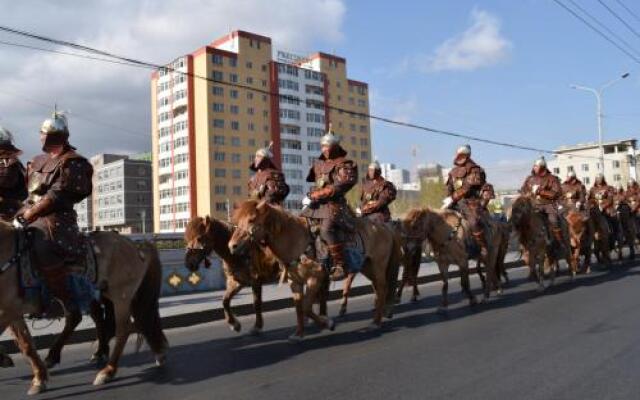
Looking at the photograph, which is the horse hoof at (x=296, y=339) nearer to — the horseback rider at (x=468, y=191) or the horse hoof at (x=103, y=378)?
the horse hoof at (x=103, y=378)

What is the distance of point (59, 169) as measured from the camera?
6.26 m

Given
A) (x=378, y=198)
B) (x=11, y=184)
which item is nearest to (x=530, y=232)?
(x=378, y=198)

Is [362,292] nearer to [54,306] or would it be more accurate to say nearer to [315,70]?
[54,306]

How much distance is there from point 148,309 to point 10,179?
7.41 ft

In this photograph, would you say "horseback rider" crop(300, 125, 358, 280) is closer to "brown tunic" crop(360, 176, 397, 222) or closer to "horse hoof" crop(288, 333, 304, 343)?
"horse hoof" crop(288, 333, 304, 343)

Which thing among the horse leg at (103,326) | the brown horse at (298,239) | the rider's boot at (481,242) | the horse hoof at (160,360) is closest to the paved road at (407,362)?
the horse hoof at (160,360)

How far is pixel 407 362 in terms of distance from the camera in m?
6.61

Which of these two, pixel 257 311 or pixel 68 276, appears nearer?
pixel 68 276

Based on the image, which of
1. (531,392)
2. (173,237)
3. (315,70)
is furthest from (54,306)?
(315,70)

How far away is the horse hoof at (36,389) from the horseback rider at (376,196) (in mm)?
6875

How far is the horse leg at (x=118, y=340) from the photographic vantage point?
6.33m

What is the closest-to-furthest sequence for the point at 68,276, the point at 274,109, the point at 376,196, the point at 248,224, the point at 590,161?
1. the point at 68,276
2. the point at 248,224
3. the point at 376,196
4. the point at 274,109
5. the point at 590,161

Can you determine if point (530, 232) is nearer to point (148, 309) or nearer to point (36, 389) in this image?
point (148, 309)

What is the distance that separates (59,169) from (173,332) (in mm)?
4576
